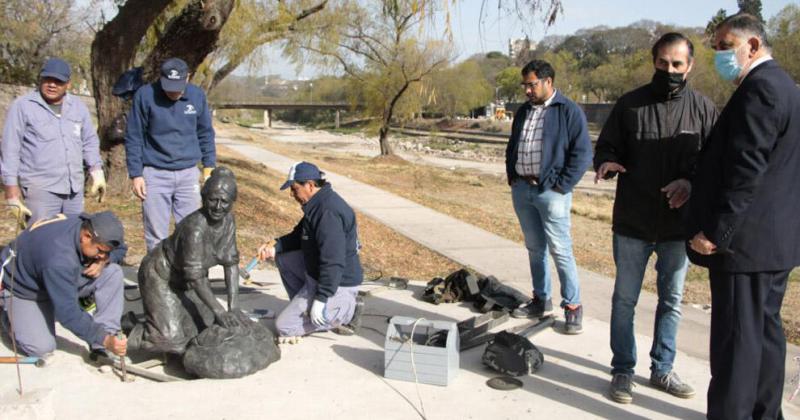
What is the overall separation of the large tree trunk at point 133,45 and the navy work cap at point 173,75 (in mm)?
3340

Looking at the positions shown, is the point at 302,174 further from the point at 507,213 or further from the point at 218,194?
the point at 507,213

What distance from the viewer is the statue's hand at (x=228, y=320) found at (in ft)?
14.2

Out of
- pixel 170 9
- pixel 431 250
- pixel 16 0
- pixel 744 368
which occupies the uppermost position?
pixel 16 0

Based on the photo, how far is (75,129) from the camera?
211 inches

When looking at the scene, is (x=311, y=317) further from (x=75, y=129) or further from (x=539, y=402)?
(x=75, y=129)

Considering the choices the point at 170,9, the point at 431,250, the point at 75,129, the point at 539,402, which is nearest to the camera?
the point at 539,402

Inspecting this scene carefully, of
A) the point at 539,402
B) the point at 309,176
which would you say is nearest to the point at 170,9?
the point at 309,176

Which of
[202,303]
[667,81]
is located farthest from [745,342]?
[202,303]

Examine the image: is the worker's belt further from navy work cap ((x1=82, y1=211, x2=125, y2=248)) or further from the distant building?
navy work cap ((x1=82, y1=211, x2=125, y2=248))

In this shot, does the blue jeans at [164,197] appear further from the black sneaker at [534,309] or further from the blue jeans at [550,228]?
the black sneaker at [534,309]

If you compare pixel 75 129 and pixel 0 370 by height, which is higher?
pixel 75 129

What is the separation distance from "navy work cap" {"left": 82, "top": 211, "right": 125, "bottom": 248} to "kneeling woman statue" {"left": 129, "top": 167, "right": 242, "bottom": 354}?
1.45 ft

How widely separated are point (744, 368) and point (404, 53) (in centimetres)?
2733

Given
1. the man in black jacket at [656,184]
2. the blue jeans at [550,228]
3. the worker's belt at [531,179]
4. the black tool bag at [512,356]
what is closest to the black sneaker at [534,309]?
the blue jeans at [550,228]
